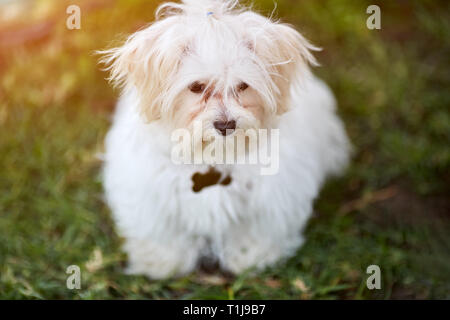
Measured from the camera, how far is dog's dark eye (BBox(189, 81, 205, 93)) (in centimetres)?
172

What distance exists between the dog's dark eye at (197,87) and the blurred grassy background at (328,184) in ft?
2.53

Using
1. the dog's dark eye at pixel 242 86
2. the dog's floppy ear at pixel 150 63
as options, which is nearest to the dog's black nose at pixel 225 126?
the dog's dark eye at pixel 242 86

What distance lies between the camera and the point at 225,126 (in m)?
1.71

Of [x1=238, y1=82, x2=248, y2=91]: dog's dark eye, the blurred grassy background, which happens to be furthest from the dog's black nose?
the blurred grassy background

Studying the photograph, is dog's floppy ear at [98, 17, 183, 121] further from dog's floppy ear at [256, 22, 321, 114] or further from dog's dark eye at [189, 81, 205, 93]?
dog's floppy ear at [256, 22, 321, 114]

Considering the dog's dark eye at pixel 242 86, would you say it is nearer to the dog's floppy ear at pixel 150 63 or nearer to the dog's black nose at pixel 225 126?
the dog's black nose at pixel 225 126

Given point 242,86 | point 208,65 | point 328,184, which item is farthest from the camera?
point 328,184

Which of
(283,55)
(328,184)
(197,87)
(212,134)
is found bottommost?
(328,184)

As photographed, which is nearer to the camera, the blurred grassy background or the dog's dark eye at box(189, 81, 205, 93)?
the dog's dark eye at box(189, 81, 205, 93)

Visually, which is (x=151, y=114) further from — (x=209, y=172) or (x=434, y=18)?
(x=434, y=18)

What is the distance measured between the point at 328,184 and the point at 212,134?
1.39 m

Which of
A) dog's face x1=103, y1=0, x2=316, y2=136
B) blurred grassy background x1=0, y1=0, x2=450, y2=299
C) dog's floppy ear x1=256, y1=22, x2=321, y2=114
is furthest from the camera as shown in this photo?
blurred grassy background x1=0, y1=0, x2=450, y2=299

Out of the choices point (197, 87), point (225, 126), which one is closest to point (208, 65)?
point (197, 87)

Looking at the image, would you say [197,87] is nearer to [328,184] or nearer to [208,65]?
[208,65]
